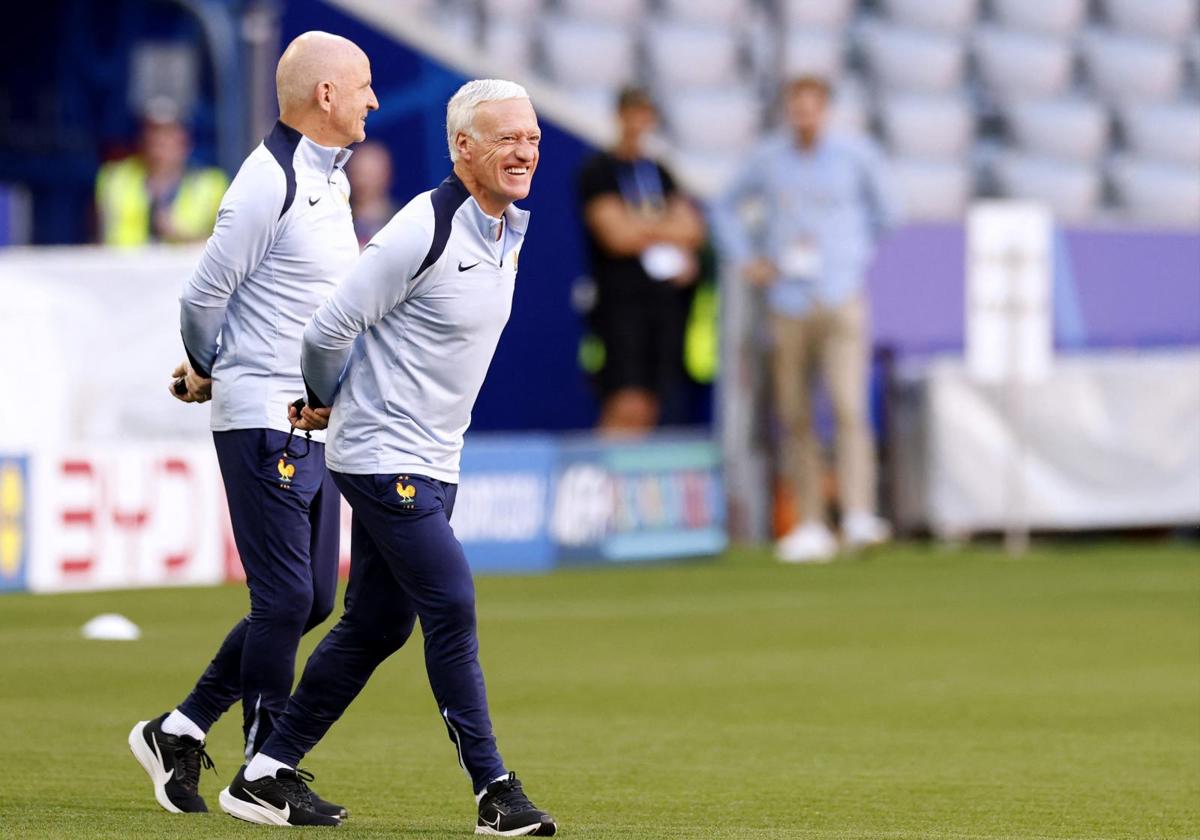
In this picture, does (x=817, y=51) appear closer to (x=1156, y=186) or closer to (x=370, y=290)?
(x=1156, y=186)

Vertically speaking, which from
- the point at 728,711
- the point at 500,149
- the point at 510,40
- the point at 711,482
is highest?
the point at 510,40

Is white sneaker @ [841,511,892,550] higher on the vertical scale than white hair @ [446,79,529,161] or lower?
lower

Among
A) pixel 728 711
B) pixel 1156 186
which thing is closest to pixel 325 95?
pixel 728 711

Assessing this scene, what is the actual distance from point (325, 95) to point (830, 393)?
940 cm

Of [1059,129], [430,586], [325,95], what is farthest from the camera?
[1059,129]

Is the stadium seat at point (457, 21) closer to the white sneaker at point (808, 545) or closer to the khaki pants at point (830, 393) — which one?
the khaki pants at point (830, 393)

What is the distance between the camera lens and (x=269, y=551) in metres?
6.33

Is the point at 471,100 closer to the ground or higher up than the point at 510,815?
higher up

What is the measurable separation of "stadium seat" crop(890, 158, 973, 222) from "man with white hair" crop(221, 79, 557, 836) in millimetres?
18222

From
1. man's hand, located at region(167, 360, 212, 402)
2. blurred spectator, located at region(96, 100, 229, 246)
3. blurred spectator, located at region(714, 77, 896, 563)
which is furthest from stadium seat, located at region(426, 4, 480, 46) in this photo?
man's hand, located at region(167, 360, 212, 402)

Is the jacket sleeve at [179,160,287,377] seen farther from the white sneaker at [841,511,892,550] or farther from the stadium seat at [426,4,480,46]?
the stadium seat at [426,4,480,46]

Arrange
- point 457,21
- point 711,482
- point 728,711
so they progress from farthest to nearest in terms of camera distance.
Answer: point 457,21 → point 711,482 → point 728,711

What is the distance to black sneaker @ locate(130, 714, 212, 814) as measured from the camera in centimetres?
636

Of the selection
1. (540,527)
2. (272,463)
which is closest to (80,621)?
(540,527)
